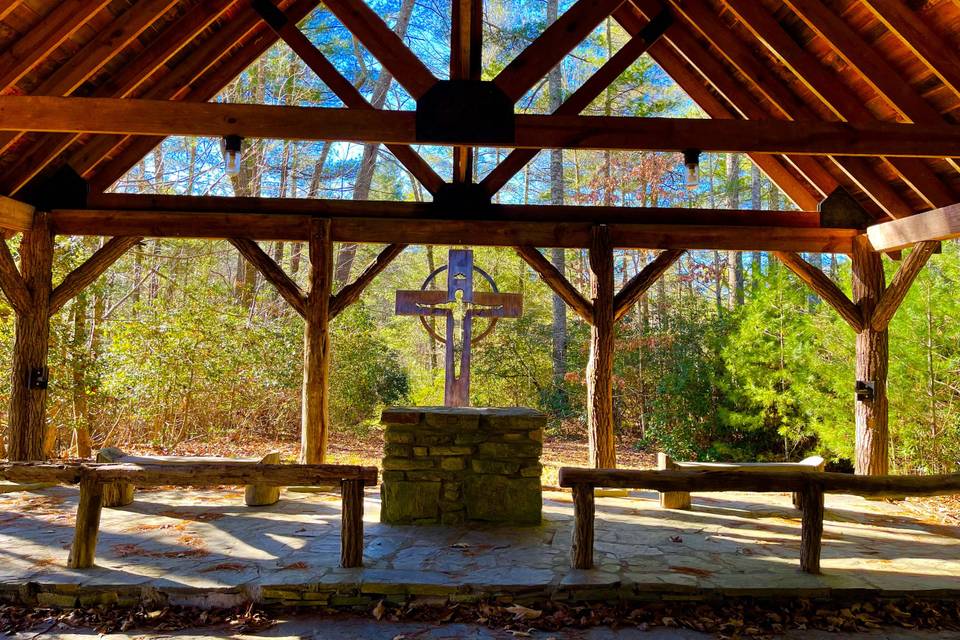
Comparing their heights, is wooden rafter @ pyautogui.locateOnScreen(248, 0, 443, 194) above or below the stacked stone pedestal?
above

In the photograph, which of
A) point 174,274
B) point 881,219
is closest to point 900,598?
point 881,219

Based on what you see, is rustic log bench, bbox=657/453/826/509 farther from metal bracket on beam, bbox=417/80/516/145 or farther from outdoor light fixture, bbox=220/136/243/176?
outdoor light fixture, bbox=220/136/243/176

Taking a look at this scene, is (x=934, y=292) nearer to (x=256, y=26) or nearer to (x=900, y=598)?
(x=900, y=598)

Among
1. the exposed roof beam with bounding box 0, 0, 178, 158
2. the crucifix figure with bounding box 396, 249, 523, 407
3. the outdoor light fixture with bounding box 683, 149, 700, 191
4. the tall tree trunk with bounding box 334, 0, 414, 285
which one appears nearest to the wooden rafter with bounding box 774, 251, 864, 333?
the outdoor light fixture with bounding box 683, 149, 700, 191

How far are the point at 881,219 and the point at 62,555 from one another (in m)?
8.71

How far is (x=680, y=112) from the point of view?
56.2 ft

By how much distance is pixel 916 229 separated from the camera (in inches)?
268

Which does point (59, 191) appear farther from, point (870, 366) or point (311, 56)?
point (870, 366)

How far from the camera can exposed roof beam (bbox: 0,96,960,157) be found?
201 inches

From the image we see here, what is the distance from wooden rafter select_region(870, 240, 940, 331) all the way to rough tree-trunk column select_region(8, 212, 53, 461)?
9.44 metres

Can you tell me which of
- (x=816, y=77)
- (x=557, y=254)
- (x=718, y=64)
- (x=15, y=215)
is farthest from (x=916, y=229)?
(x=15, y=215)

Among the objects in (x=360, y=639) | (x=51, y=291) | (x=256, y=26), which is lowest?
(x=360, y=639)

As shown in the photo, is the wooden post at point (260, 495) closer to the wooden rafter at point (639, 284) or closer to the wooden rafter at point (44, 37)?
the wooden rafter at point (44, 37)

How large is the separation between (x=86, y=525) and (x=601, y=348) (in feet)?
17.0
